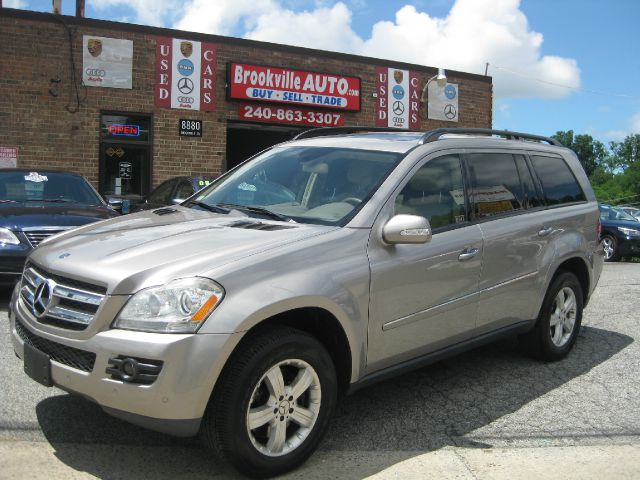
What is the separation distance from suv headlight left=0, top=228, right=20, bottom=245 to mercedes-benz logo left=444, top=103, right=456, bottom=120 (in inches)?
528

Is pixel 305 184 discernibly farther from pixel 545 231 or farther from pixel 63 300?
pixel 545 231

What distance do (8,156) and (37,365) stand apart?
1131 centimetres

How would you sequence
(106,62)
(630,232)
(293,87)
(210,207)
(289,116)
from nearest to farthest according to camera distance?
1. (210,207)
2. (106,62)
3. (293,87)
4. (289,116)
5. (630,232)

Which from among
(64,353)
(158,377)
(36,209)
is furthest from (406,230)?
(36,209)

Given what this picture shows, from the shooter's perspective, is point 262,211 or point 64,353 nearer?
point 64,353

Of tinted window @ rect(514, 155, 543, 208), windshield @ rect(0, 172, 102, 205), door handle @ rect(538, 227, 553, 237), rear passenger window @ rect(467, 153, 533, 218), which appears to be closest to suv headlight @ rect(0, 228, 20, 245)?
windshield @ rect(0, 172, 102, 205)

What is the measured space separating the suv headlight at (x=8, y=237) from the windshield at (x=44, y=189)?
1.05m

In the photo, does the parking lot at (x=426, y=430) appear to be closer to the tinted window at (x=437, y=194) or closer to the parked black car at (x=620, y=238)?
the tinted window at (x=437, y=194)

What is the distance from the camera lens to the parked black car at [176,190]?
9969 mm

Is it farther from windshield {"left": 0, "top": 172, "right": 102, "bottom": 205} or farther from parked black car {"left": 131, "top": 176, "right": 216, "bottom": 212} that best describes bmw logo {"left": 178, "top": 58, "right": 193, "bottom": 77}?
windshield {"left": 0, "top": 172, "right": 102, "bottom": 205}

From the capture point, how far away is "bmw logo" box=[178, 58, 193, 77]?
564 inches

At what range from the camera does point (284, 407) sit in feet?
10.4

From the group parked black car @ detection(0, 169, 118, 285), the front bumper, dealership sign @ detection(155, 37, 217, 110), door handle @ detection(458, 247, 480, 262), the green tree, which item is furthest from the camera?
the green tree

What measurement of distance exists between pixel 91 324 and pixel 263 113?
12750mm
